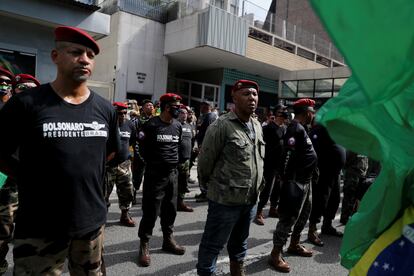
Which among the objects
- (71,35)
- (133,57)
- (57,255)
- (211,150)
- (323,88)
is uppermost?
(133,57)

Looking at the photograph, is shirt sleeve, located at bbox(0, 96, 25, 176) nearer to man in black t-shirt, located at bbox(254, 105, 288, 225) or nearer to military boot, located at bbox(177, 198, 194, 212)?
military boot, located at bbox(177, 198, 194, 212)

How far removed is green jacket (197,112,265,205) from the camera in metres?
2.85

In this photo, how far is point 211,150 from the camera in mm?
2941

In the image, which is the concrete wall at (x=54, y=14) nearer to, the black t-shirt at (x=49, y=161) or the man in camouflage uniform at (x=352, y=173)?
the man in camouflage uniform at (x=352, y=173)

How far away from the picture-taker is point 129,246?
13.7 feet

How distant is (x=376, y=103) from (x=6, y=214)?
3.23 m

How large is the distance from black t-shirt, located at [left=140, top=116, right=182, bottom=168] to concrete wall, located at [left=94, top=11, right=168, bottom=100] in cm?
1243

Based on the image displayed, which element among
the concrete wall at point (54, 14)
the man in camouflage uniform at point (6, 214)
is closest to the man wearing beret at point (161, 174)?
the man in camouflage uniform at point (6, 214)

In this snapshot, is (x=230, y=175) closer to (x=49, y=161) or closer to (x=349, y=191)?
(x=49, y=161)

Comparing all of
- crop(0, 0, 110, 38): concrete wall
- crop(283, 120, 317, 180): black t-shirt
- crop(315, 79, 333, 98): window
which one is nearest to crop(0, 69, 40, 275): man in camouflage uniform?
crop(283, 120, 317, 180): black t-shirt

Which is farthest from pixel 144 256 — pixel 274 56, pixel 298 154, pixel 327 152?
pixel 274 56

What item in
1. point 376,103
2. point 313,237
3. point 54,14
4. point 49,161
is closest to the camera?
point 376,103

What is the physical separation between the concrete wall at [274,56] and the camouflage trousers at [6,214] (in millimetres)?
15652

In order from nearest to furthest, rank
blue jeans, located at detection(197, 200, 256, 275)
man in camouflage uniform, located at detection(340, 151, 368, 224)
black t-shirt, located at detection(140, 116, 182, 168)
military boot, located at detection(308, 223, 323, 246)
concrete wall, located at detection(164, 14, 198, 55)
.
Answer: blue jeans, located at detection(197, 200, 256, 275) → black t-shirt, located at detection(140, 116, 182, 168) → military boot, located at detection(308, 223, 323, 246) → man in camouflage uniform, located at detection(340, 151, 368, 224) → concrete wall, located at detection(164, 14, 198, 55)
